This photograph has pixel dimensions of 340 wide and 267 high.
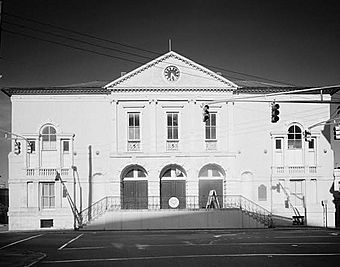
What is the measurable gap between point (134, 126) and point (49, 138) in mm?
7451

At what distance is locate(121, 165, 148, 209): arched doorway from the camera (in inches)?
2202

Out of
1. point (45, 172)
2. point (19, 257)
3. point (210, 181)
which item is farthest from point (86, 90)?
point (19, 257)

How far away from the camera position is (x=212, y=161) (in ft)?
184

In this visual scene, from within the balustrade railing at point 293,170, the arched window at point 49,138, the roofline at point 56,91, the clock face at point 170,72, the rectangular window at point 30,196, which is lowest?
the rectangular window at point 30,196

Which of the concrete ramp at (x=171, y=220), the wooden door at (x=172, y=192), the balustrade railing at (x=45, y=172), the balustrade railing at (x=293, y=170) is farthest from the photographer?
the balustrade railing at (x=293, y=170)

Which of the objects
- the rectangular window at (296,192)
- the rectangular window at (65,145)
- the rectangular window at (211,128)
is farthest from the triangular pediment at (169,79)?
the rectangular window at (296,192)

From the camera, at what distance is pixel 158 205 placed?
5550 cm

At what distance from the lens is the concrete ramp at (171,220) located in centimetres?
5275

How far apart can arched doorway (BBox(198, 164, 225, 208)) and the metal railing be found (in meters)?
0.49

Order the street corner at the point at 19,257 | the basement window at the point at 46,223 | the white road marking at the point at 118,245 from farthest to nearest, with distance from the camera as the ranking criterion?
the basement window at the point at 46,223 → the white road marking at the point at 118,245 → the street corner at the point at 19,257

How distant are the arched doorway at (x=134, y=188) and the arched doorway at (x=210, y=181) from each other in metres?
4.84

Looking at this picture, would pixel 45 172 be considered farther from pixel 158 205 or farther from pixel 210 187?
pixel 210 187

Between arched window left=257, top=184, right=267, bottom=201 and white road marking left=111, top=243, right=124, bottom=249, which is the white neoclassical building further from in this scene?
white road marking left=111, top=243, right=124, bottom=249

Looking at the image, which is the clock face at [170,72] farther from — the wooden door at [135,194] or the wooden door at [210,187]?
the wooden door at [210,187]
